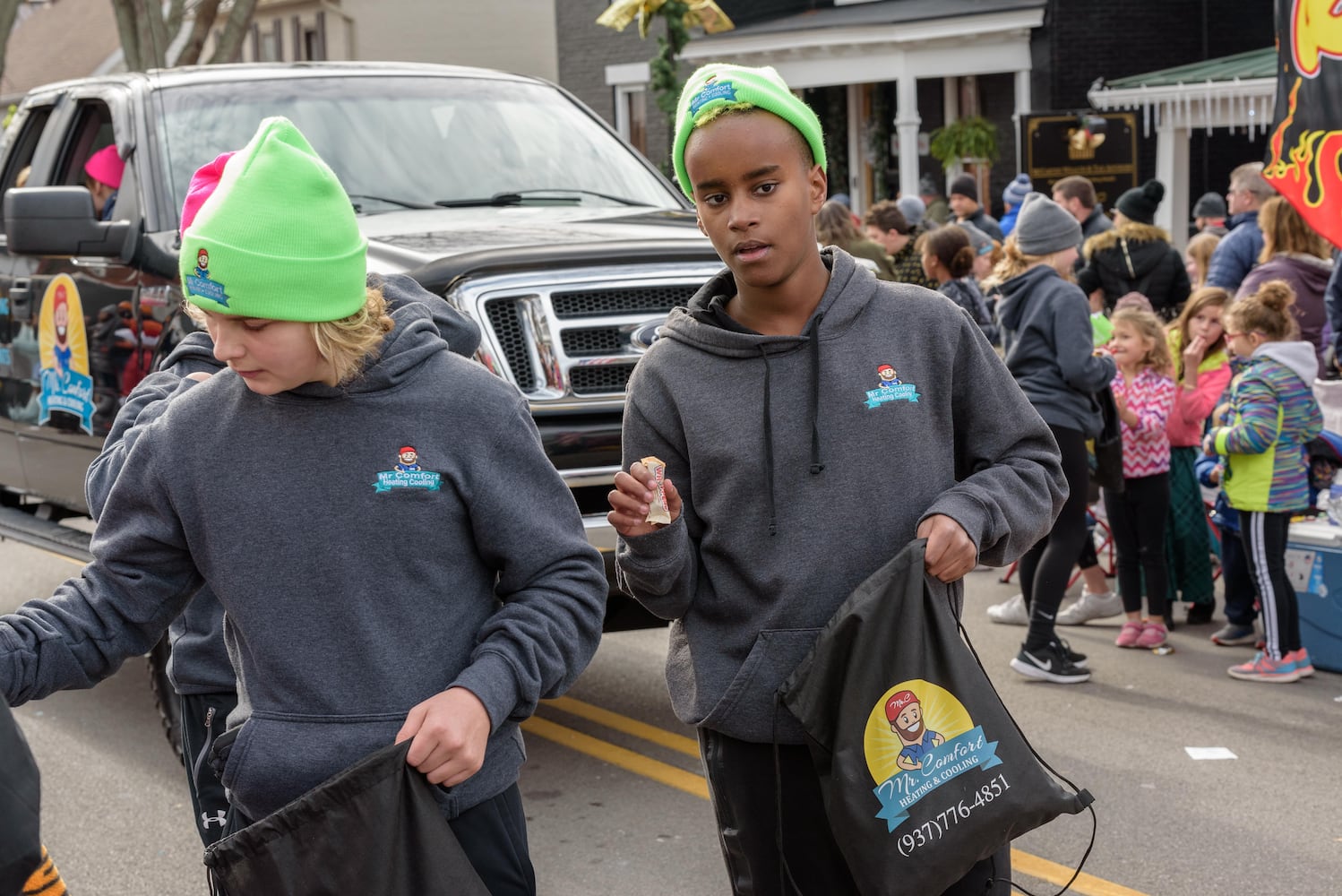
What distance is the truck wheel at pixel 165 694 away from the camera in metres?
5.02

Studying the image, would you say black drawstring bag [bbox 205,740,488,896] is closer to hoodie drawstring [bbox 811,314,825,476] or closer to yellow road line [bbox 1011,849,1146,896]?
hoodie drawstring [bbox 811,314,825,476]

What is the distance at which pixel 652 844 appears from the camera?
4.92 m

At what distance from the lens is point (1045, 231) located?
6.56 meters

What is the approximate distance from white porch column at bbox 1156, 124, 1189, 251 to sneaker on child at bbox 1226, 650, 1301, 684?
11750mm

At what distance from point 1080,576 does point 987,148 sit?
12.8 meters

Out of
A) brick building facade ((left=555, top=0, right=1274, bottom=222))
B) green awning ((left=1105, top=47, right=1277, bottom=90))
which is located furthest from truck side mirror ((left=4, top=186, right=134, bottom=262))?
green awning ((left=1105, top=47, right=1277, bottom=90))

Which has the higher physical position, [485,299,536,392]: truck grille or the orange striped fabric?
[485,299,536,392]: truck grille

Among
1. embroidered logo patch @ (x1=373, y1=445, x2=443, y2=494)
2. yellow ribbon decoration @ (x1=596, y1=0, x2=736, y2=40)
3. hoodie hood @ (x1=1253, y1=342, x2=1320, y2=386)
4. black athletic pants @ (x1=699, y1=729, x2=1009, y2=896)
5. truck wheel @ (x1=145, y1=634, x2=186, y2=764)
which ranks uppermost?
yellow ribbon decoration @ (x1=596, y1=0, x2=736, y2=40)

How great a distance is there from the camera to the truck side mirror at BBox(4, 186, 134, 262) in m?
5.82

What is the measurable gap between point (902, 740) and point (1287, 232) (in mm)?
6651

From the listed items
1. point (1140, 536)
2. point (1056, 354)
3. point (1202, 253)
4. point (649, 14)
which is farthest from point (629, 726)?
point (649, 14)

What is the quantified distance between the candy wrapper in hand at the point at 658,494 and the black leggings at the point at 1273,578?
4.54m

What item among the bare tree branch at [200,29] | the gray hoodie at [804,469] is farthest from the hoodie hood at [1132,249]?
the bare tree branch at [200,29]

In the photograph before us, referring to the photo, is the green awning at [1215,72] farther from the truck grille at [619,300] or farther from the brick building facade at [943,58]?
the truck grille at [619,300]
